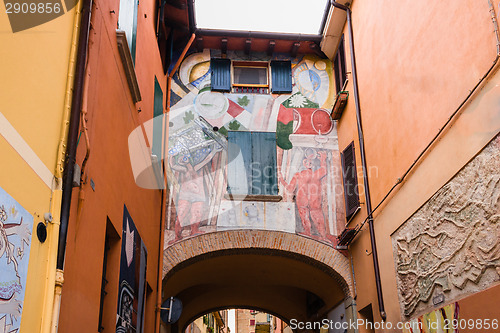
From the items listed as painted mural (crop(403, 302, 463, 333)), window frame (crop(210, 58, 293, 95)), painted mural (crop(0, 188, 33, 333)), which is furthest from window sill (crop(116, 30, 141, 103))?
painted mural (crop(403, 302, 463, 333))

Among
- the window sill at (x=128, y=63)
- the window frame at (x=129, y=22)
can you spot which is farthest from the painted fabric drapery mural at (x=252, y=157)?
the window frame at (x=129, y=22)

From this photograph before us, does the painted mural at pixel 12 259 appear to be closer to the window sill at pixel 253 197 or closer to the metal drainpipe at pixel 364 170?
the metal drainpipe at pixel 364 170

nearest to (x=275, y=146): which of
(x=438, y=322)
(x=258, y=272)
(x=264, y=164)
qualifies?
(x=264, y=164)

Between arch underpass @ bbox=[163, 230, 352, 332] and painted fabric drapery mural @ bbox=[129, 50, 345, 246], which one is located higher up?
painted fabric drapery mural @ bbox=[129, 50, 345, 246]

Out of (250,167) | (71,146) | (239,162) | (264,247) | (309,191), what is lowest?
(71,146)

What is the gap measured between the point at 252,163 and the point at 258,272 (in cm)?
260

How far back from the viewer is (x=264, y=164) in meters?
10.9

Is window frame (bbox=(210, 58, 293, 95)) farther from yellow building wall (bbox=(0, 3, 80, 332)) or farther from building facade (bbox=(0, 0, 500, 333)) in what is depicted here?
yellow building wall (bbox=(0, 3, 80, 332))

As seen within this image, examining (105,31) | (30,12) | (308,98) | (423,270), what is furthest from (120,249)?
(308,98)

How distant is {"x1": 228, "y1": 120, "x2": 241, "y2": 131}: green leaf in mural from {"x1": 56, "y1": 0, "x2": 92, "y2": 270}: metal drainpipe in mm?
6396

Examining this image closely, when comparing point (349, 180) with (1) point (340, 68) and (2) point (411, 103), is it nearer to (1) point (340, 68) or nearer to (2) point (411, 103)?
(1) point (340, 68)

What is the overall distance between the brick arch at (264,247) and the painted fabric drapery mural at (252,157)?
15cm

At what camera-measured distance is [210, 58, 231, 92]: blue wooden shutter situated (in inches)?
457

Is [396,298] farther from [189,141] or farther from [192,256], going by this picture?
[189,141]
